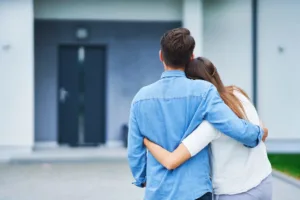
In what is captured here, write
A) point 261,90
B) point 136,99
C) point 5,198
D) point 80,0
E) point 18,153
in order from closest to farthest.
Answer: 1. point 136,99
2. point 5,198
3. point 18,153
4. point 80,0
5. point 261,90

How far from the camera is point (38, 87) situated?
44.0ft

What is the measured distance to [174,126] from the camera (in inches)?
90.1

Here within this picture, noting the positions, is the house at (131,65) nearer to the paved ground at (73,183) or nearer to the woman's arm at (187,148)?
the paved ground at (73,183)

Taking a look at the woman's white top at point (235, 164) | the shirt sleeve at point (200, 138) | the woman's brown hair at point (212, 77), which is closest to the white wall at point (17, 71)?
the woman's brown hair at point (212, 77)

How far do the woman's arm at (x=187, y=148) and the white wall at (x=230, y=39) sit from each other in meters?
10.9

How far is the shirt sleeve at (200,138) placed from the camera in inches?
88.9

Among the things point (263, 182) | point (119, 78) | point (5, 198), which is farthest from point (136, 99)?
point (119, 78)

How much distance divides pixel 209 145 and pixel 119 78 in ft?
37.0

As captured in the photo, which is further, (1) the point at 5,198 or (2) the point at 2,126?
(2) the point at 2,126

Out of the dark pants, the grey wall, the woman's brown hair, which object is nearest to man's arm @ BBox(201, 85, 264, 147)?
the woman's brown hair

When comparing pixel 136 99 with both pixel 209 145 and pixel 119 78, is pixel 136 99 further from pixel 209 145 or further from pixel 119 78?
pixel 119 78

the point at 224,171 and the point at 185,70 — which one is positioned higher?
the point at 185,70

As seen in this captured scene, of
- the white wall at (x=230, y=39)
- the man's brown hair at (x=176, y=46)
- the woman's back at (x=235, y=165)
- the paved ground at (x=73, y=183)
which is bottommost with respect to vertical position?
the paved ground at (x=73, y=183)

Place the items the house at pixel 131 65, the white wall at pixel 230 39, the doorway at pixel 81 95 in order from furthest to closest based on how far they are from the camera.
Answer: the doorway at pixel 81 95 → the house at pixel 131 65 → the white wall at pixel 230 39
